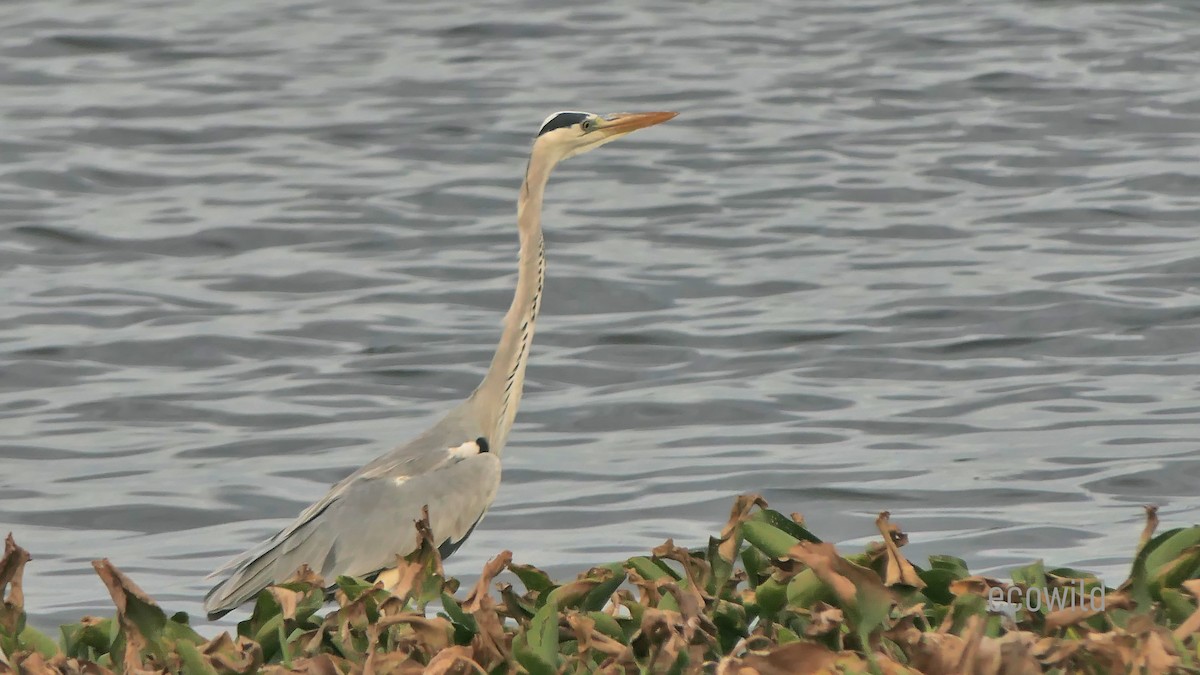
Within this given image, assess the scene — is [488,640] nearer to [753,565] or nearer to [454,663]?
[454,663]

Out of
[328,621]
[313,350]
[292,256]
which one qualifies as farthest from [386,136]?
[328,621]

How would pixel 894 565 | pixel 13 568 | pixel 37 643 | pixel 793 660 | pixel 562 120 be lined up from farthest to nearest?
pixel 562 120
pixel 37 643
pixel 13 568
pixel 894 565
pixel 793 660

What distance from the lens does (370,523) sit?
8008mm

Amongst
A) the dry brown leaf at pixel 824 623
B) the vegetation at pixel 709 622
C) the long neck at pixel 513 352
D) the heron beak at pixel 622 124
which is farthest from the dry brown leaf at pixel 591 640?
the heron beak at pixel 622 124

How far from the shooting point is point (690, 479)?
10.4m

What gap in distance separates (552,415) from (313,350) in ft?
7.71

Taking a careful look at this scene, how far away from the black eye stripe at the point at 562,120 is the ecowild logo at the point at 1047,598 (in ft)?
15.7

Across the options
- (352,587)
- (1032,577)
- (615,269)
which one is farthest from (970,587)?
(615,269)

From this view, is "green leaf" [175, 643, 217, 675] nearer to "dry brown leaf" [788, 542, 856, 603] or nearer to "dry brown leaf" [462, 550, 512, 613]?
"dry brown leaf" [462, 550, 512, 613]

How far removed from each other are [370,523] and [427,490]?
0.89ft

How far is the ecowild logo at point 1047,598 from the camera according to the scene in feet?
14.1

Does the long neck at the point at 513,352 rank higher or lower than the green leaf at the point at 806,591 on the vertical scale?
lower

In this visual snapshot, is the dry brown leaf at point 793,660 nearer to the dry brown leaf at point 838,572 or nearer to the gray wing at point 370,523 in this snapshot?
the dry brown leaf at point 838,572

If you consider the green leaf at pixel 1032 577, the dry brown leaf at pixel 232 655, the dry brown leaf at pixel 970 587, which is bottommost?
the green leaf at pixel 1032 577
